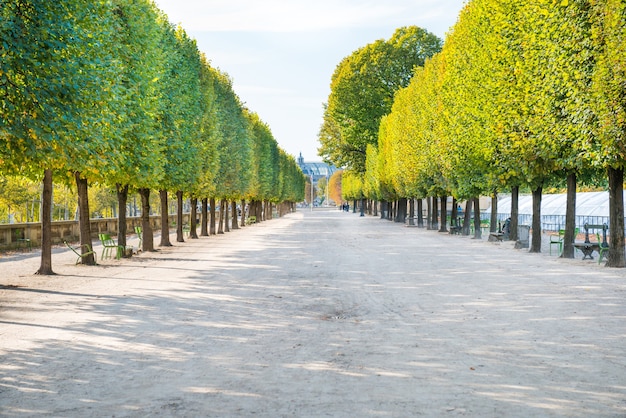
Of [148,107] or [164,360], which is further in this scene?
[148,107]

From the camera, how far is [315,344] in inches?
396

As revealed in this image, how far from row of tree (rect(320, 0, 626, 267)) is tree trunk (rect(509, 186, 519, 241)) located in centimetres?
10

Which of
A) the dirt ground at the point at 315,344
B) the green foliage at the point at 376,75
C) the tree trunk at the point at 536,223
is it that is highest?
the green foliage at the point at 376,75

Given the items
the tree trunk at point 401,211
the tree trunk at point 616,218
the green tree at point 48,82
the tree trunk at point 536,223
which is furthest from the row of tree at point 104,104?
the tree trunk at point 401,211

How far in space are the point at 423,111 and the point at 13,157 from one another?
111 feet

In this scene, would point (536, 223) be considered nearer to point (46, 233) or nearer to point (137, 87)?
point (137, 87)

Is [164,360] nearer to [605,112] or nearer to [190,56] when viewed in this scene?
[605,112]

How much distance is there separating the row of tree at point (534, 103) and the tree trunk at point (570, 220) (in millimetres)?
40

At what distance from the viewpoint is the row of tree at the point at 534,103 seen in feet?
64.5

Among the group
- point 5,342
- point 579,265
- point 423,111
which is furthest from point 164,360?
point 423,111

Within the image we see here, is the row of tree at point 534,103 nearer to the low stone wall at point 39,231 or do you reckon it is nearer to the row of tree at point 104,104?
the row of tree at point 104,104

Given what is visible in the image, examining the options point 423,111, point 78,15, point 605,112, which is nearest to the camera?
point 78,15

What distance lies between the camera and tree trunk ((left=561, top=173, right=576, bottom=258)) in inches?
991

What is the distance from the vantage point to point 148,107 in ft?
77.0
